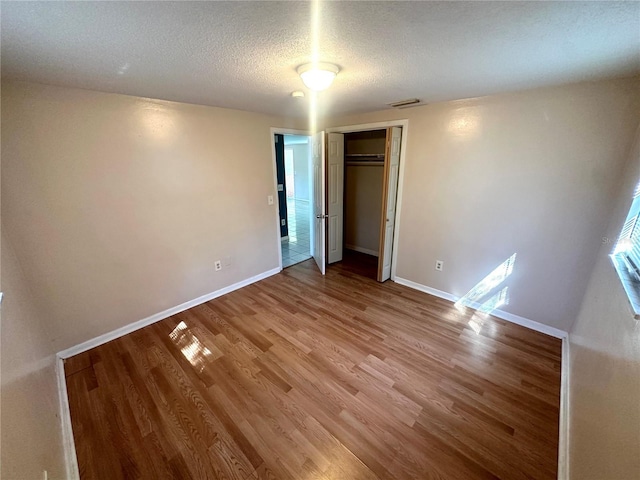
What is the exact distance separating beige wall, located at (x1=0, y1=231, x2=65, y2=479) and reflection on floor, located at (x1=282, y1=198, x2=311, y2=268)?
275 centimetres

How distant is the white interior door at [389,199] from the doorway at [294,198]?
1380mm

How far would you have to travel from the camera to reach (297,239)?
17.9ft

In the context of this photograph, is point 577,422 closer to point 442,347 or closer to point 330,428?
point 442,347

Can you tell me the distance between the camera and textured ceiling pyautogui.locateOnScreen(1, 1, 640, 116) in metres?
1.01

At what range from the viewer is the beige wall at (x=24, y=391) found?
3.01 ft

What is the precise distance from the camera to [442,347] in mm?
2320

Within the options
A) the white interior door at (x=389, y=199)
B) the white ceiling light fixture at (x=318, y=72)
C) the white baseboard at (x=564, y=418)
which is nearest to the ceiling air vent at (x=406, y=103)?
the white interior door at (x=389, y=199)

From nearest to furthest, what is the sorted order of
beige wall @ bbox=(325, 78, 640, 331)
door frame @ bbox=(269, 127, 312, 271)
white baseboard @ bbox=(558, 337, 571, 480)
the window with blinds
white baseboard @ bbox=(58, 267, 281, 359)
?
the window with blinds < white baseboard @ bbox=(558, 337, 571, 480) < beige wall @ bbox=(325, 78, 640, 331) < white baseboard @ bbox=(58, 267, 281, 359) < door frame @ bbox=(269, 127, 312, 271)

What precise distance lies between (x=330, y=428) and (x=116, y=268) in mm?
2327

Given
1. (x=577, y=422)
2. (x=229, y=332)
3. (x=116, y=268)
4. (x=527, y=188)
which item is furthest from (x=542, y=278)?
(x=116, y=268)

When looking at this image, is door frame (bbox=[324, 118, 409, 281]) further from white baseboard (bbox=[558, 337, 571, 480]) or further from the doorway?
white baseboard (bbox=[558, 337, 571, 480])

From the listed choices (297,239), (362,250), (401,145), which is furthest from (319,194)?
(297,239)

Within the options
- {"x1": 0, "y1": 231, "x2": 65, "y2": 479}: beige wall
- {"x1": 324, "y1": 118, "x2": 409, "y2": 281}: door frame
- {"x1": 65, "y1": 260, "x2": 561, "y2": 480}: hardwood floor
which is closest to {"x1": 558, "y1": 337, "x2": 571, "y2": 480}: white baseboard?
{"x1": 65, "y1": 260, "x2": 561, "y2": 480}: hardwood floor

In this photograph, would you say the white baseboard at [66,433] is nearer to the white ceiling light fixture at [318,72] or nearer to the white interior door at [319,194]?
the white ceiling light fixture at [318,72]
